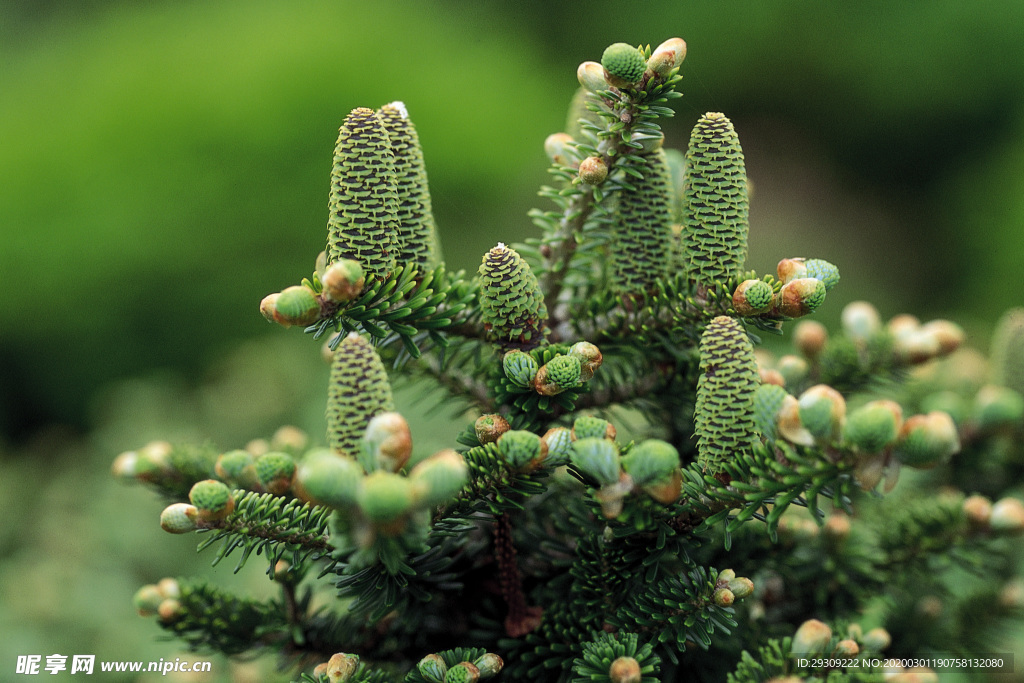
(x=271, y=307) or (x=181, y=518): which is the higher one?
(x=271, y=307)

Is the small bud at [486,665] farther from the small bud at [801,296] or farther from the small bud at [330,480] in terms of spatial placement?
the small bud at [801,296]

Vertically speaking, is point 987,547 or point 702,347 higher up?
point 702,347

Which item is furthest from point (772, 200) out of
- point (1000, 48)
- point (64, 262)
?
point (64, 262)

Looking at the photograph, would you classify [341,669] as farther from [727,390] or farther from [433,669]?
[727,390]

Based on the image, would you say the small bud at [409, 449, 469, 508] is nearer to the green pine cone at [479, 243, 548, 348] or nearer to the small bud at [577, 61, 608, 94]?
the green pine cone at [479, 243, 548, 348]

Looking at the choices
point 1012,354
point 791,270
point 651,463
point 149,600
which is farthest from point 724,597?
point 1012,354

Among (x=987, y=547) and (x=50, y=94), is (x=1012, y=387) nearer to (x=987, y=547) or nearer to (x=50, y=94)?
(x=987, y=547)
